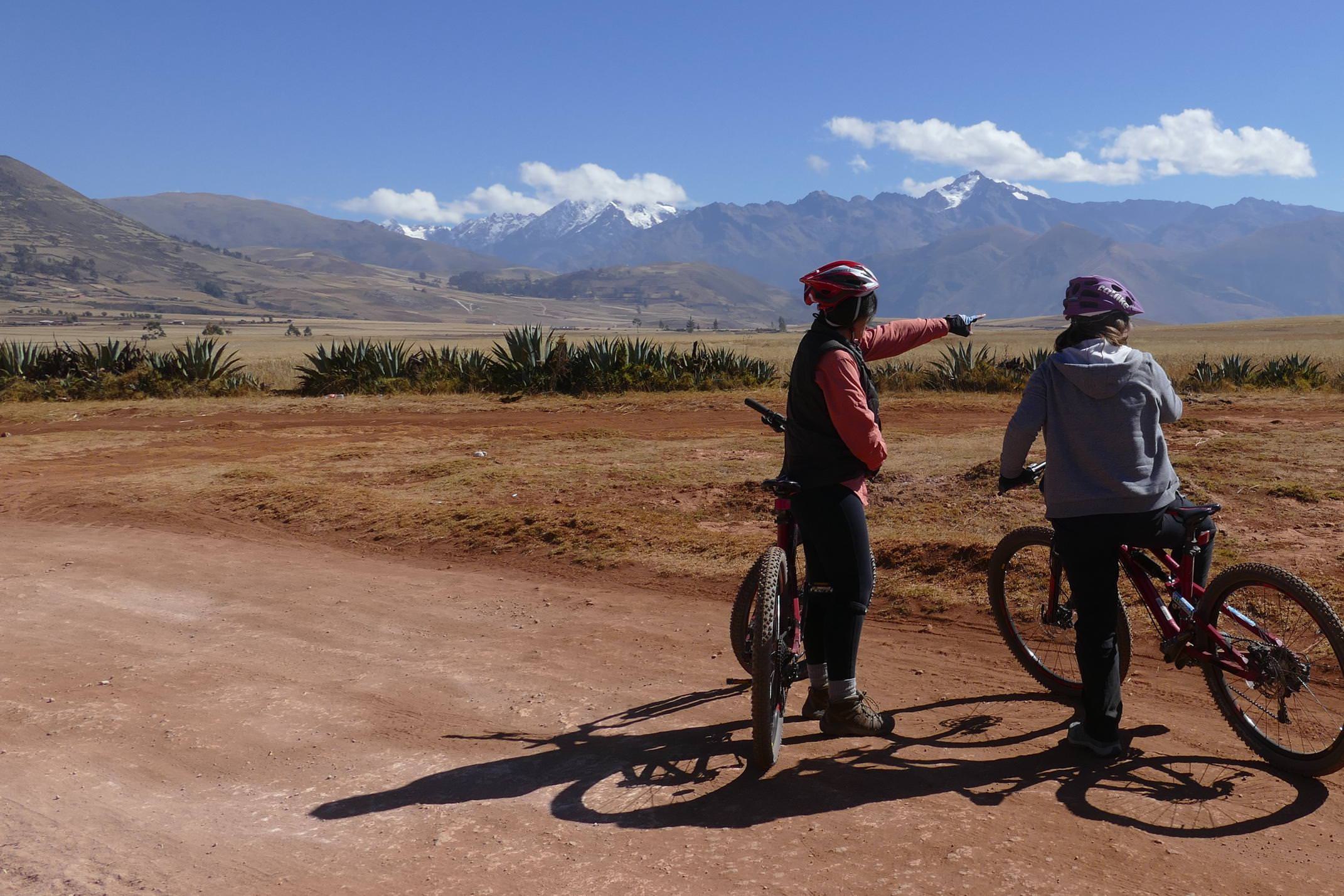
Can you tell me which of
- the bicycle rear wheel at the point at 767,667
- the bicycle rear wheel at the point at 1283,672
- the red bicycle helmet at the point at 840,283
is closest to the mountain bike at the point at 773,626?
the bicycle rear wheel at the point at 767,667

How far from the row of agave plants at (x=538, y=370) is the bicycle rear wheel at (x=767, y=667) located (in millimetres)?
17836

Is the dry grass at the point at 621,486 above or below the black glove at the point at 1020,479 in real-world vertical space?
below

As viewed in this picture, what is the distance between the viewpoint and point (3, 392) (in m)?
22.4

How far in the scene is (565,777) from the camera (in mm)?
4074

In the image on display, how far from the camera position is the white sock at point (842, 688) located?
4.31 metres

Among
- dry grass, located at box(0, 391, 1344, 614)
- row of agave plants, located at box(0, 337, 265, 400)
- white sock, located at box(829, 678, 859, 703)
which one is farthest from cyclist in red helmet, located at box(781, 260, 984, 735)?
row of agave plants, located at box(0, 337, 265, 400)

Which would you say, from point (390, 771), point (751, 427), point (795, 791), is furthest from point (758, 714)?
point (751, 427)

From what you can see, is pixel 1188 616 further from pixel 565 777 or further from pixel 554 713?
pixel 554 713

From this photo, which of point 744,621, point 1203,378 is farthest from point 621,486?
point 1203,378

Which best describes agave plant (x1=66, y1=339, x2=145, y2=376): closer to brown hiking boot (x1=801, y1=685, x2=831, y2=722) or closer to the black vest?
brown hiking boot (x1=801, y1=685, x2=831, y2=722)

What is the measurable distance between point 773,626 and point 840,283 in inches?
52.0

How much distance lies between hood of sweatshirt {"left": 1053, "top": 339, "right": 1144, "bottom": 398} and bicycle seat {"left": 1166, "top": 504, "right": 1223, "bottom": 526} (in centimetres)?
53

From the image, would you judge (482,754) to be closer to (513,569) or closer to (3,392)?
(513,569)

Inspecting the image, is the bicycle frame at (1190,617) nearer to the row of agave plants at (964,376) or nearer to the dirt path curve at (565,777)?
the dirt path curve at (565,777)
